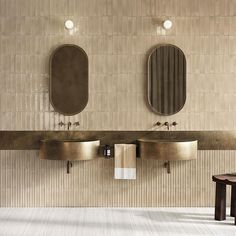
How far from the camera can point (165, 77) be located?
16.8 feet

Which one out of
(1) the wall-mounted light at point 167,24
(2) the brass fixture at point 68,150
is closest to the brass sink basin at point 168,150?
(2) the brass fixture at point 68,150

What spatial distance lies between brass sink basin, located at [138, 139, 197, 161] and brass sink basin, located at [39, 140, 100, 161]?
1.84ft

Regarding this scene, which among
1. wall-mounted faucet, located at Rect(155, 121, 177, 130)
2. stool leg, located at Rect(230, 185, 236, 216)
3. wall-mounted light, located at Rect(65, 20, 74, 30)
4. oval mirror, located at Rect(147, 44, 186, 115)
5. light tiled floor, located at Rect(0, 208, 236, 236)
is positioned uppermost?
wall-mounted light, located at Rect(65, 20, 74, 30)

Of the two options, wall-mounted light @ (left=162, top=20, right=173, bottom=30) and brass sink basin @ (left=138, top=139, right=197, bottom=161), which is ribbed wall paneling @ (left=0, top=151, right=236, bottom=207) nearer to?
brass sink basin @ (left=138, top=139, right=197, bottom=161)

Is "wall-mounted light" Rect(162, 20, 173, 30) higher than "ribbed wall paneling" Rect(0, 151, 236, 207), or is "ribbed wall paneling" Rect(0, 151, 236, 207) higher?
"wall-mounted light" Rect(162, 20, 173, 30)

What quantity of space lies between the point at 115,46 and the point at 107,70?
0.93 ft

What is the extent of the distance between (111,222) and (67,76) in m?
1.68

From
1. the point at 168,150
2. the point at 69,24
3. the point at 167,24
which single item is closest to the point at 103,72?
the point at 69,24

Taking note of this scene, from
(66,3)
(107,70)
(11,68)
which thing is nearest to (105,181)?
(107,70)

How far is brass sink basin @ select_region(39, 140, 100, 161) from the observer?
4762 millimetres

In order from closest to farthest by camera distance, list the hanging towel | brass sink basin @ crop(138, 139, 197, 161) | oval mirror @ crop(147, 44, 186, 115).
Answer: brass sink basin @ crop(138, 139, 197, 161) → the hanging towel → oval mirror @ crop(147, 44, 186, 115)

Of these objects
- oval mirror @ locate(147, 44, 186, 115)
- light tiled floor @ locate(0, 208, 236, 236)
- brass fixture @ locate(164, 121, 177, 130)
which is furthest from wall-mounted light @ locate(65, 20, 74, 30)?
light tiled floor @ locate(0, 208, 236, 236)

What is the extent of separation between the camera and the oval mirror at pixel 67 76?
202 inches

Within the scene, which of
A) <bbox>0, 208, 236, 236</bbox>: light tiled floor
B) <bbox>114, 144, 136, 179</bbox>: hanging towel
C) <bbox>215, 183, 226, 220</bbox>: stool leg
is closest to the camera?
<bbox>0, 208, 236, 236</bbox>: light tiled floor
